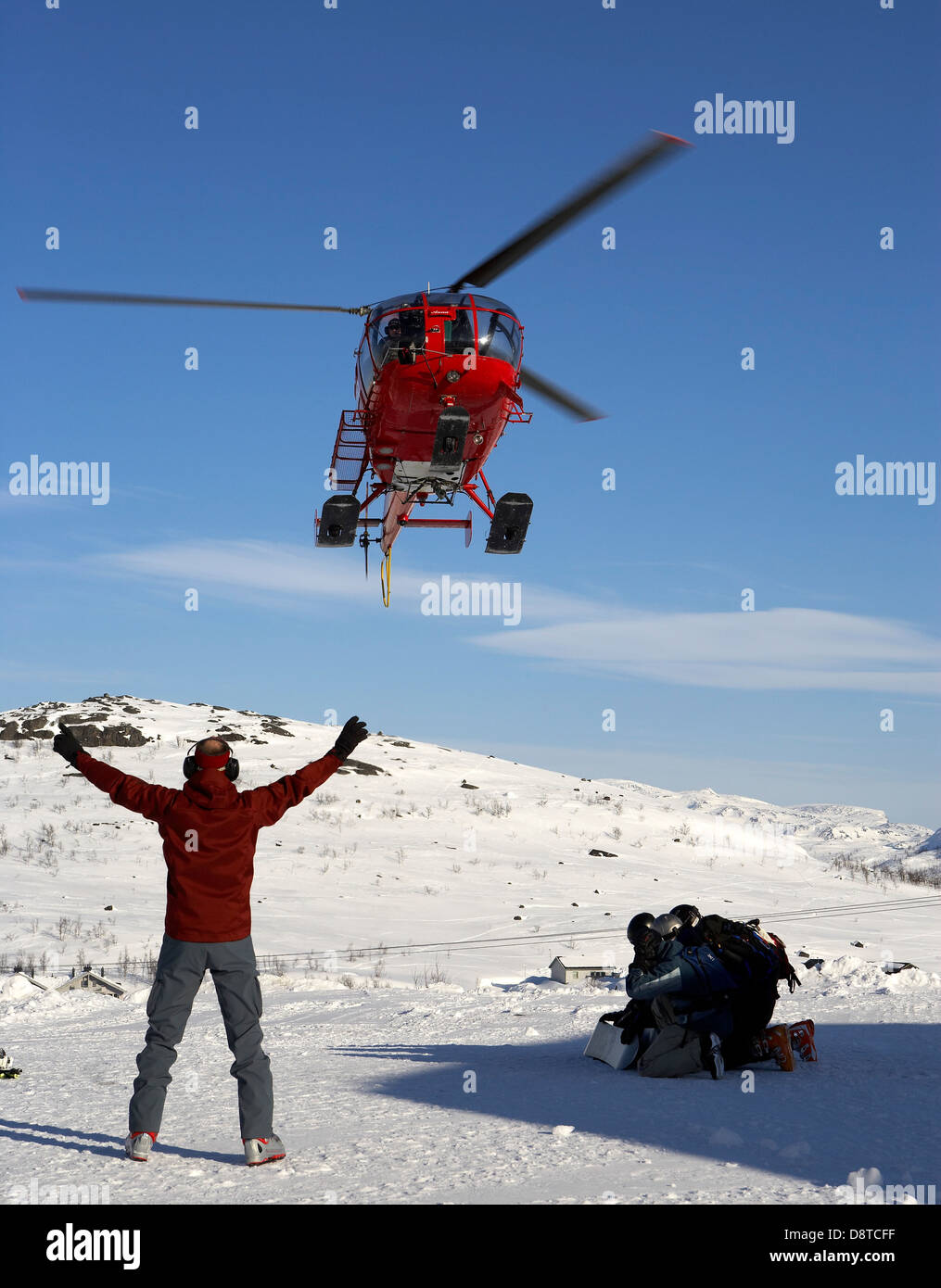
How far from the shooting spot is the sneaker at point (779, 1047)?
6379 millimetres

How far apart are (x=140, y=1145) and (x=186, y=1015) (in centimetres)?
55

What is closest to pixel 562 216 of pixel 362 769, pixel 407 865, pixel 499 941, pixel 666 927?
pixel 666 927

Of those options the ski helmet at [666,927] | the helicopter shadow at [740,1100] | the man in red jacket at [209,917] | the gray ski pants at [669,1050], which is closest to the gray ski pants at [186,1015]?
the man in red jacket at [209,917]

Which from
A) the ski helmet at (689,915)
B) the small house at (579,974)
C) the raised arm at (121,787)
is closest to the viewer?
the raised arm at (121,787)

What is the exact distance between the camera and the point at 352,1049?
7.64m

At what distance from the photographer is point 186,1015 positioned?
4898 mm

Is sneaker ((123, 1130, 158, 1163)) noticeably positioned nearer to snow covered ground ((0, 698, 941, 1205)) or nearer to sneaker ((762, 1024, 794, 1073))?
snow covered ground ((0, 698, 941, 1205))

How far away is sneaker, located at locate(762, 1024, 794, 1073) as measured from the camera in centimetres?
638

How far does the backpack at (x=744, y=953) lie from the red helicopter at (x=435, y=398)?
7.34m

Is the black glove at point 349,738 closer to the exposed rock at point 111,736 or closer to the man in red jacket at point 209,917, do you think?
the man in red jacket at point 209,917

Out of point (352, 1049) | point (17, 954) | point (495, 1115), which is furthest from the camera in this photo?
point (17, 954)
